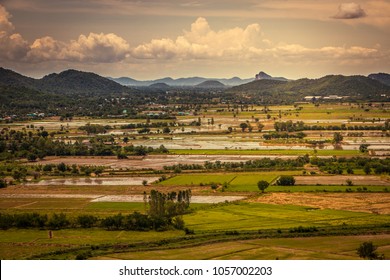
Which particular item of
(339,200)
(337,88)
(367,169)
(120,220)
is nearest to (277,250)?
(120,220)

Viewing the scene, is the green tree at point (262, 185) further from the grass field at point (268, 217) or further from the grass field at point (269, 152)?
the grass field at point (269, 152)

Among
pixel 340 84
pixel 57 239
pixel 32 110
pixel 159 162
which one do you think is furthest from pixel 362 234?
pixel 340 84

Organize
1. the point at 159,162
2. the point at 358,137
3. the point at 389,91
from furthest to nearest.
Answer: the point at 389,91 < the point at 358,137 < the point at 159,162

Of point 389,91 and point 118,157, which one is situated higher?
point 389,91

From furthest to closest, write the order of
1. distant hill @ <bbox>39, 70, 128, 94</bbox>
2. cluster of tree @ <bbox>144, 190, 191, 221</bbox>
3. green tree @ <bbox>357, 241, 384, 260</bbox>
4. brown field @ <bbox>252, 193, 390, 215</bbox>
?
distant hill @ <bbox>39, 70, 128, 94</bbox> < brown field @ <bbox>252, 193, 390, 215</bbox> < cluster of tree @ <bbox>144, 190, 191, 221</bbox> < green tree @ <bbox>357, 241, 384, 260</bbox>

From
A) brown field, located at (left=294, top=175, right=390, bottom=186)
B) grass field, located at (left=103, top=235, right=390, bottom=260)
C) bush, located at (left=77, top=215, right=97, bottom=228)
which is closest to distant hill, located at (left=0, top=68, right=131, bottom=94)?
brown field, located at (left=294, top=175, right=390, bottom=186)

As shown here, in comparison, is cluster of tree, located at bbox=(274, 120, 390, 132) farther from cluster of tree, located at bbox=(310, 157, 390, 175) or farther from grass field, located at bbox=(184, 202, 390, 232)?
grass field, located at bbox=(184, 202, 390, 232)

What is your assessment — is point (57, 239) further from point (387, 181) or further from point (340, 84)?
point (340, 84)
